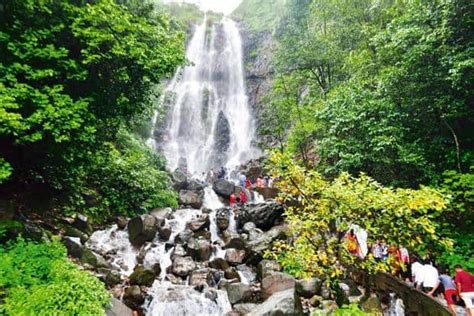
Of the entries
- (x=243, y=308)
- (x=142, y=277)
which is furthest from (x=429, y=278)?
(x=142, y=277)

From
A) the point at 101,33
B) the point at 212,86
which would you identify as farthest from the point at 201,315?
the point at 212,86

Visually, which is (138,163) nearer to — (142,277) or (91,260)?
(91,260)

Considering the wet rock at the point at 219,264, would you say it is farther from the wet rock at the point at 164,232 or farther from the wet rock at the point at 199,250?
the wet rock at the point at 164,232

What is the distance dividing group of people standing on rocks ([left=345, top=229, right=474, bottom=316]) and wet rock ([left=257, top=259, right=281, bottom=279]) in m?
3.04

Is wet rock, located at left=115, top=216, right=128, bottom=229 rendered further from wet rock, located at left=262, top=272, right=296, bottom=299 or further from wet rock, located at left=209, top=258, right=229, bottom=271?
wet rock, located at left=262, top=272, right=296, bottom=299

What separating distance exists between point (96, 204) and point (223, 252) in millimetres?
6046

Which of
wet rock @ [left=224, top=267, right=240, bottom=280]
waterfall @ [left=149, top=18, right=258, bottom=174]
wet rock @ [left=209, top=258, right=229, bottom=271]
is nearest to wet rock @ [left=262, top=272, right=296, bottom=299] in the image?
wet rock @ [left=224, top=267, right=240, bottom=280]

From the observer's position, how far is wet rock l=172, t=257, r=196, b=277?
35.1 ft

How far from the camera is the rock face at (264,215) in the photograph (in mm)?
15000

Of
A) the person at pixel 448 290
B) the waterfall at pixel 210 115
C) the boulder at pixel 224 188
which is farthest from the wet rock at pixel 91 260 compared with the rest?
the waterfall at pixel 210 115

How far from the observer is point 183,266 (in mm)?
10930

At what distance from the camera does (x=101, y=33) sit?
22.9 ft

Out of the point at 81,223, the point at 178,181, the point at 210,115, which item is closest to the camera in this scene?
the point at 81,223

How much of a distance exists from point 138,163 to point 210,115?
2073 cm
